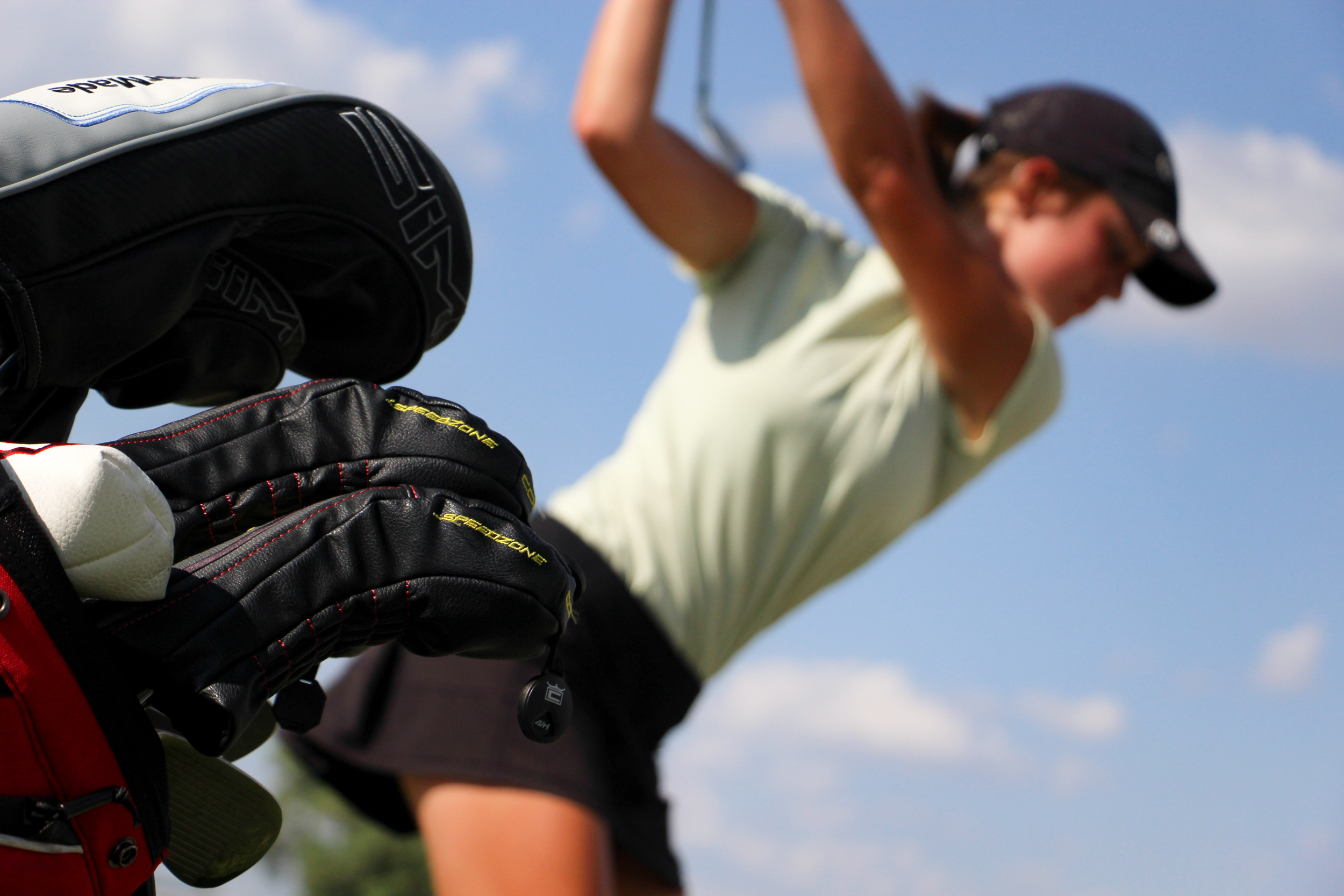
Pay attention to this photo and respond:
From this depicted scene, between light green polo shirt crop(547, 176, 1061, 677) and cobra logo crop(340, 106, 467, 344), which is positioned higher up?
cobra logo crop(340, 106, 467, 344)

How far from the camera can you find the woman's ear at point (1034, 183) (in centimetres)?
181

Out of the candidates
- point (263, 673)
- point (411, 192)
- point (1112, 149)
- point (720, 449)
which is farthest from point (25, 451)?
point (1112, 149)

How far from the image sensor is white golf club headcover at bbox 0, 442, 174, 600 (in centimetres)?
62

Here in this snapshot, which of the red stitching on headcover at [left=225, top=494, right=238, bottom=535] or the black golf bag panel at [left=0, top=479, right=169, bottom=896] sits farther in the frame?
the red stitching on headcover at [left=225, top=494, right=238, bottom=535]

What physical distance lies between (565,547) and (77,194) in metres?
0.86

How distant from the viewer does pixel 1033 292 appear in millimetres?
1790

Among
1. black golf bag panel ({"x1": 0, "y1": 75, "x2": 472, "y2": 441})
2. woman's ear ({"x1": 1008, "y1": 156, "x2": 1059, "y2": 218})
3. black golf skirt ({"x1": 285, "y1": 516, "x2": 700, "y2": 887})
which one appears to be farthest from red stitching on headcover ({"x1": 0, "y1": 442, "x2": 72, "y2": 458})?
woman's ear ({"x1": 1008, "y1": 156, "x2": 1059, "y2": 218})

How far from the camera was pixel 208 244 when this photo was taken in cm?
80

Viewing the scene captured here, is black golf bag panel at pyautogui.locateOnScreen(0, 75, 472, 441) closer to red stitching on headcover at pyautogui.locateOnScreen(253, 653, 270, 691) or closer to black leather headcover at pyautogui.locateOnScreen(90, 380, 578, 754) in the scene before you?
black leather headcover at pyautogui.locateOnScreen(90, 380, 578, 754)

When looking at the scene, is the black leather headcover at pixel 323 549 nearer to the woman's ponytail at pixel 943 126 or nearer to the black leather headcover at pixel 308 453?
the black leather headcover at pixel 308 453

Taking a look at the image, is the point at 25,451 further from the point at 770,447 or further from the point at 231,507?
the point at 770,447

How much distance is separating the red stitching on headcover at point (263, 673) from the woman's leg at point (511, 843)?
72cm

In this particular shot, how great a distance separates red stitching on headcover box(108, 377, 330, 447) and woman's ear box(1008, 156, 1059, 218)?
51.1 inches

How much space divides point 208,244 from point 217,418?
0.41 ft
